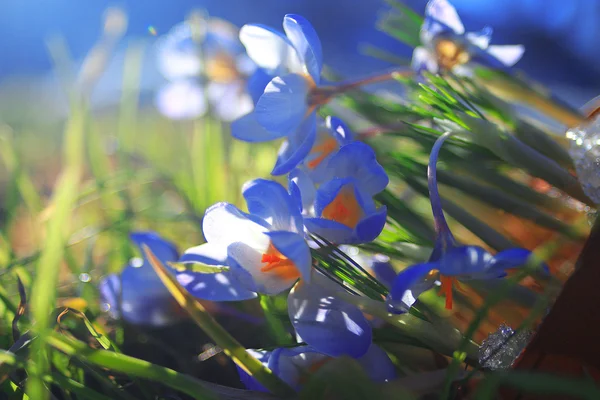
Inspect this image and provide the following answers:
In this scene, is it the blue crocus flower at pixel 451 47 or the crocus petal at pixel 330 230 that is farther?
the blue crocus flower at pixel 451 47

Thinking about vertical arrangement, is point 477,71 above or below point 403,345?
above

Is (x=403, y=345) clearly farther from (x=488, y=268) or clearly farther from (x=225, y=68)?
(x=225, y=68)

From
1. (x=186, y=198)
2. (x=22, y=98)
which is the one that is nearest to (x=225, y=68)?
(x=186, y=198)

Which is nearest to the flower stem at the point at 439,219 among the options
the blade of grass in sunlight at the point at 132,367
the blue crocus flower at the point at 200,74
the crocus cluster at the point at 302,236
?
the crocus cluster at the point at 302,236

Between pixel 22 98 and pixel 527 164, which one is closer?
pixel 527 164

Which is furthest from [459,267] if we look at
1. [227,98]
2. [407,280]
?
[227,98]

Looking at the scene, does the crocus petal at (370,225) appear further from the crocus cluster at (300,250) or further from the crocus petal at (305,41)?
the crocus petal at (305,41)
